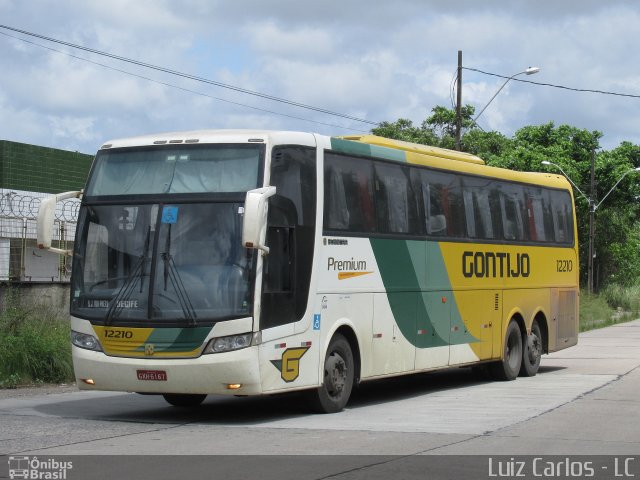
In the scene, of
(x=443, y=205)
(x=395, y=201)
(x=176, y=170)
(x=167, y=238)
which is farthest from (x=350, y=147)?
(x=167, y=238)

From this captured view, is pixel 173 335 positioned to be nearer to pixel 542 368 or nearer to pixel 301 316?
pixel 301 316

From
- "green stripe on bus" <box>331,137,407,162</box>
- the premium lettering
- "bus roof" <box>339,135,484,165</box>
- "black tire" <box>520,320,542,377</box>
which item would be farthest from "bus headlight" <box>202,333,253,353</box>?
"black tire" <box>520,320,542,377</box>

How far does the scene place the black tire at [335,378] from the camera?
14320 mm

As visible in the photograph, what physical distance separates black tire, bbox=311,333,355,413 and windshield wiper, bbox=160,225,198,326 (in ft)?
7.14

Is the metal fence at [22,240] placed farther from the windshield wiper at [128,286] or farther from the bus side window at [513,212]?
the windshield wiper at [128,286]

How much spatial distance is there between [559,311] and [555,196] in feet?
7.56

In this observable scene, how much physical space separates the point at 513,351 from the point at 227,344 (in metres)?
9.06

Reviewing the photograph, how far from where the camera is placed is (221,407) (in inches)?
616

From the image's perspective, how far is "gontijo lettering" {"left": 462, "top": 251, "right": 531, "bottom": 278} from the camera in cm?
1869

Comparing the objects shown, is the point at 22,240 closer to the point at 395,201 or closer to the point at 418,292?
the point at 418,292

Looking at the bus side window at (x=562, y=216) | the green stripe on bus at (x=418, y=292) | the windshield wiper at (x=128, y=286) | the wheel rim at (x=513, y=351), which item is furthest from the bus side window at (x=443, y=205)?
the windshield wiper at (x=128, y=286)

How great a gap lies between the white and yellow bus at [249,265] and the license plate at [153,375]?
0.03 meters
